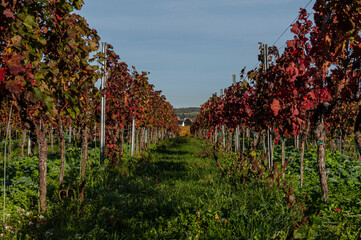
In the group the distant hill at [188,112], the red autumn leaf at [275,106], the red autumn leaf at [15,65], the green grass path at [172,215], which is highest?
the distant hill at [188,112]

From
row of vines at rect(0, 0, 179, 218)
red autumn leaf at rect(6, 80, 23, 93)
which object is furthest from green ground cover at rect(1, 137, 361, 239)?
red autumn leaf at rect(6, 80, 23, 93)

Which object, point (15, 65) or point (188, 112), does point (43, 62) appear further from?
point (188, 112)

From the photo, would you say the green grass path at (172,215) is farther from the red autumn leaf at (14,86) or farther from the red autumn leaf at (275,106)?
the red autumn leaf at (14,86)

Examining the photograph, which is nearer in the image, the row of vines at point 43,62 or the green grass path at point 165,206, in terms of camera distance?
the row of vines at point 43,62

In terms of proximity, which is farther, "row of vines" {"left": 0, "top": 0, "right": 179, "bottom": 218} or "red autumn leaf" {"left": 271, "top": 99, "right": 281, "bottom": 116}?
"red autumn leaf" {"left": 271, "top": 99, "right": 281, "bottom": 116}

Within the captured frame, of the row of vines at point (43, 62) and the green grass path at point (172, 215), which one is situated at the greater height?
the row of vines at point (43, 62)

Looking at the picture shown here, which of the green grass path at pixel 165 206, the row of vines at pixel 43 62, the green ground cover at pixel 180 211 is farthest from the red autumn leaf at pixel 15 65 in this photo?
the green grass path at pixel 165 206

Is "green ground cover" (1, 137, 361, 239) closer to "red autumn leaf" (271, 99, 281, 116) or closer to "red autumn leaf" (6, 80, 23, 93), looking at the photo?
"red autumn leaf" (271, 99, 281, 116)

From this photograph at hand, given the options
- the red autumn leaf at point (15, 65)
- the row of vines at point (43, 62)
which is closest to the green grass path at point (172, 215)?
the row of vines at point (43, 62)

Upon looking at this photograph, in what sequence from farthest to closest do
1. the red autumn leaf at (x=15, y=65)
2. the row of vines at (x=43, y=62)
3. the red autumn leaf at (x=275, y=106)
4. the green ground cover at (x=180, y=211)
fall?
the red autumn leaf at (x=275, y=106)
the green ground cover at (x=180, y=211)
the row of vines at (x=43, y=62)
the red autumn leaf at (x=15, y=65)

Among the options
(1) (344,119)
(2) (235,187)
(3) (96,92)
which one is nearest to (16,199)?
(3) (96,92)

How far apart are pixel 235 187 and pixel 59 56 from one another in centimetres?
402

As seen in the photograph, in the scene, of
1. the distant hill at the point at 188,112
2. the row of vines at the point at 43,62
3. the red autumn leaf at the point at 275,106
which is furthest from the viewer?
the distant hill at the point at 188,112

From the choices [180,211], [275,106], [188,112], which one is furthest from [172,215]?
[188,112]
